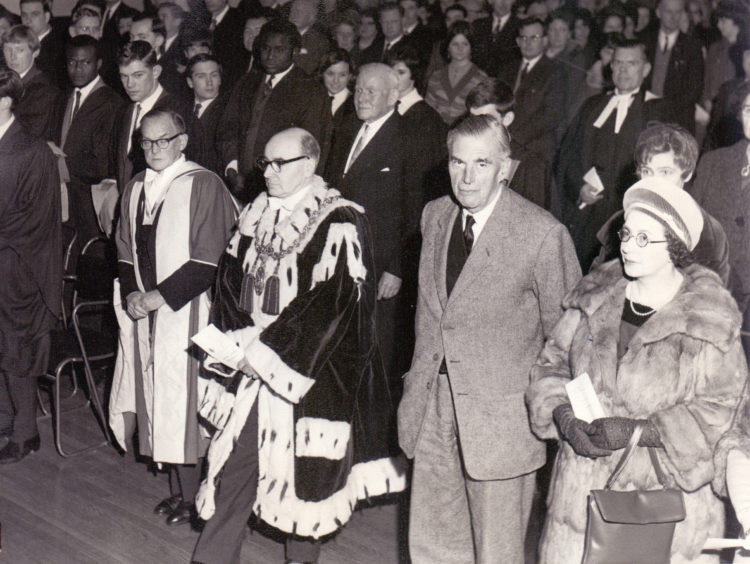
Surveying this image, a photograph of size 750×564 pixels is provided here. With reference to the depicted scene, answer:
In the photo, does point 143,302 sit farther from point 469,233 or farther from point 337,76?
point 337,76

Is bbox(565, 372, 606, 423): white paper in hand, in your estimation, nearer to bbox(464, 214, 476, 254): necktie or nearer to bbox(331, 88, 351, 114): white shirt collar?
bbox(464, 214, 476, 254): necktie

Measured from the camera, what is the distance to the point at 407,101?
5.19 metres

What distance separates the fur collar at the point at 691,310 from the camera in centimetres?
250

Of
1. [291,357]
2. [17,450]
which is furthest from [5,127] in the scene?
[291,357]

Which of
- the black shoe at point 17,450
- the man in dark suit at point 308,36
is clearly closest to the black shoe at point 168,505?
the black shoe at point 17,450

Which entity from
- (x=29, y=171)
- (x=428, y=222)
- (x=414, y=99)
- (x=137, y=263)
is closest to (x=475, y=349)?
(x=428, y=222)

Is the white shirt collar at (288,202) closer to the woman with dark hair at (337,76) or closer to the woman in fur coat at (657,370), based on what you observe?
the woman in fur coat at (657,370)

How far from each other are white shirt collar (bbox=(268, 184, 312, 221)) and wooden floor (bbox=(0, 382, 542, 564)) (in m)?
1.50

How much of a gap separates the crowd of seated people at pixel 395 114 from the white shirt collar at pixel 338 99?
0.02 m

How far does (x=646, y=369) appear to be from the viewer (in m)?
2.58

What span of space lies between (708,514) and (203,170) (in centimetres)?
259

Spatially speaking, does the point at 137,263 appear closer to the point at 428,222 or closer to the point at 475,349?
the point at 428,222

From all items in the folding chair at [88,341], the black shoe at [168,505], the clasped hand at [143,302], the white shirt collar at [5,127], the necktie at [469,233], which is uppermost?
the white shirt collar at [5,127]

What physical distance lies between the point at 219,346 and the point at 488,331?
41.3 inches
